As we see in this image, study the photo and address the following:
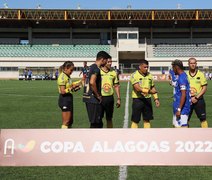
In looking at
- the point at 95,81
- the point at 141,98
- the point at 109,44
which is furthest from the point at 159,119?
the point at 109,44

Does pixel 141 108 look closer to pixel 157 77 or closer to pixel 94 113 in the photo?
pixel 94 113

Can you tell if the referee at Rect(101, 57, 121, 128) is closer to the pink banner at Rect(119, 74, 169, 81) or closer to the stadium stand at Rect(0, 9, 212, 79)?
the pink banner at Rect(119, 74, 169, 81)

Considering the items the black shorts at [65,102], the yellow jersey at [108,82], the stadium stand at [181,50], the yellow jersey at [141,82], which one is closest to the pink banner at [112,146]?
the black shorts at [65,102]

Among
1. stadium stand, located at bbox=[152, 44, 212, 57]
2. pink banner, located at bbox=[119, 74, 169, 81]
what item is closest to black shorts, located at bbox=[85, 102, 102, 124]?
pink banner, located at bbox=[119, 74, 169, 81]

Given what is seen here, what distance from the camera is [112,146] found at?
4.88m

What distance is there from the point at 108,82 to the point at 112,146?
3492mm

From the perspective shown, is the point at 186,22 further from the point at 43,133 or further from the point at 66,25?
the point at 43,133

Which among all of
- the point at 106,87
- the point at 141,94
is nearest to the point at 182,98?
the point at 141,94

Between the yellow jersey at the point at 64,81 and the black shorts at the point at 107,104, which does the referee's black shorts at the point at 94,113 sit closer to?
the black shorts at the point at 107,104

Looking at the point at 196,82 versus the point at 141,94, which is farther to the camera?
the point at 141,94

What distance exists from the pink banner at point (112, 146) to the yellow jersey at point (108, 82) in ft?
10.5

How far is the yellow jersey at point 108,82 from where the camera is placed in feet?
26.5

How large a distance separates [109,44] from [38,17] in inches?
450

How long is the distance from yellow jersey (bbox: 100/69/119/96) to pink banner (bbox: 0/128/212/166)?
3.19m
